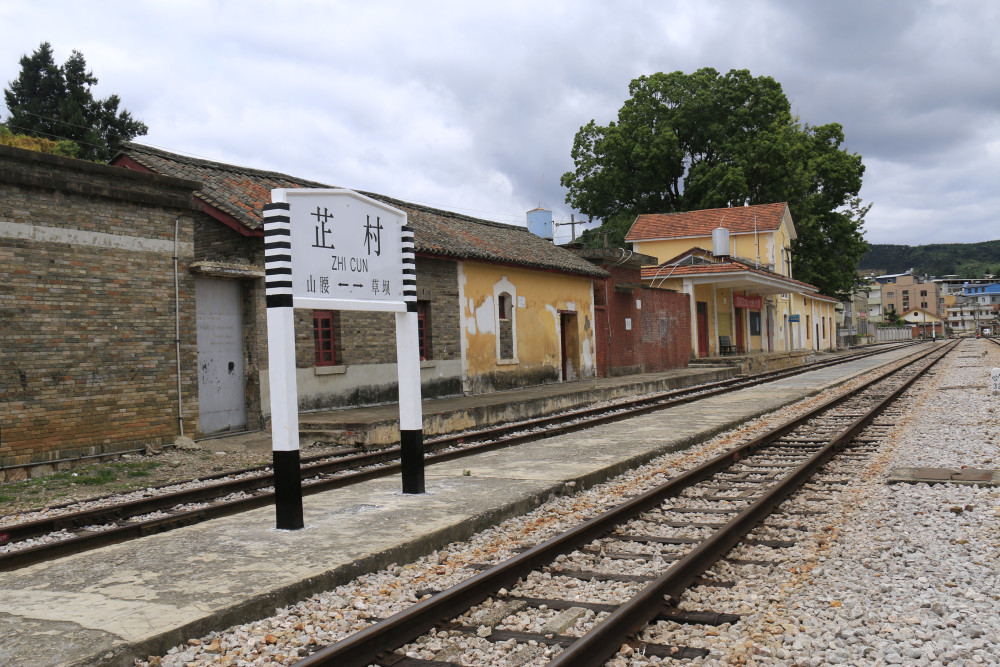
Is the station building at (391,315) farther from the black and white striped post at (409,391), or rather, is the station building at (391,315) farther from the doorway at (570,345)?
the black and white striped post at (409,391)

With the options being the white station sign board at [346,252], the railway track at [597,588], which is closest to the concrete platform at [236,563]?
the railway track at [597,588]

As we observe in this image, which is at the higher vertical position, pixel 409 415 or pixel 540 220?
pixel 540 220

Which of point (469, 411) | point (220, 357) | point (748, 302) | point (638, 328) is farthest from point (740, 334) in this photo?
point (220, 357)

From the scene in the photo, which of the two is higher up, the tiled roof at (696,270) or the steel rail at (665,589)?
the tiled roof at (696,270)

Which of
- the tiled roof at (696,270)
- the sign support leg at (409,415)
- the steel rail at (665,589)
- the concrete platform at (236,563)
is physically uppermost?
the tiled roof at (696,270)

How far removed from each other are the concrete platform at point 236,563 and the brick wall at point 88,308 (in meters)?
4.90

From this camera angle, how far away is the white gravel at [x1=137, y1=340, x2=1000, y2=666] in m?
3.83

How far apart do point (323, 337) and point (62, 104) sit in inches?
1316

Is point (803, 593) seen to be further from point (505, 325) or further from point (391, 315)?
point (505, 325)

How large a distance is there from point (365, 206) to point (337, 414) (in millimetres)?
7770

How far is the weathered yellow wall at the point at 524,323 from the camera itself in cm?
1939

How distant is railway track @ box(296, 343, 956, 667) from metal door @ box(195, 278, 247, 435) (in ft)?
28.8

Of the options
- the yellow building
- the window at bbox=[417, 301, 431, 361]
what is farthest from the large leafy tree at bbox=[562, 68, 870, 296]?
the window at bbox=[417, 301, 431, 361]

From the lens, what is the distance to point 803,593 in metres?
4.64
